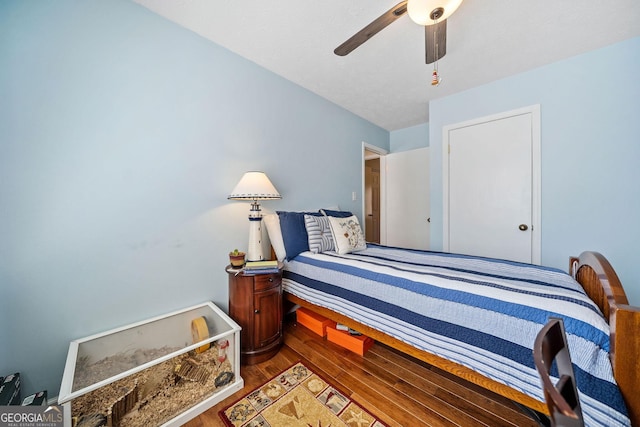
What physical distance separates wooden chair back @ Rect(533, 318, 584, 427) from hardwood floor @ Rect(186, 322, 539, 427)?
3.21 feet

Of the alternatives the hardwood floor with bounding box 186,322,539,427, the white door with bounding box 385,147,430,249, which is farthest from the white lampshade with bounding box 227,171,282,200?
the white door with bounding box 385,147,430,249

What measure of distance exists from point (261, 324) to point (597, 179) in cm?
300

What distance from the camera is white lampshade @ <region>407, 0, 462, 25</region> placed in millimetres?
1174

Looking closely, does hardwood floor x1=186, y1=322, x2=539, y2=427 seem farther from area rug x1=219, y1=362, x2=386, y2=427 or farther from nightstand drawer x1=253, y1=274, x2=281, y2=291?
nightstand drawer x1=253, y1=274, x2=281, y2=291

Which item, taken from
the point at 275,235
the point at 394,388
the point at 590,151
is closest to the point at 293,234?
the point at 275,235

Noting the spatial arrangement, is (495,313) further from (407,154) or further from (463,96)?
(407,154)

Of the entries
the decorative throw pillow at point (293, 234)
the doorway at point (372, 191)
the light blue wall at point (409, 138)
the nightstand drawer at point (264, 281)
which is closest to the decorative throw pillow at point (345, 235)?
the decorative throw pillow at point (293, 234)

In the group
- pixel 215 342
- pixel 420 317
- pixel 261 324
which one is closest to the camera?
pixel 420 317

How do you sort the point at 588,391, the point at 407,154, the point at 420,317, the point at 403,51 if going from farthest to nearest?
the point at 407,154, the point at 403,51, the point at 420,317, the point at 588,391

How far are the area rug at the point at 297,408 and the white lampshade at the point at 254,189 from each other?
126cm

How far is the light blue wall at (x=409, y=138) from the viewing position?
347cm

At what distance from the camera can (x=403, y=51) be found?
1.90 m

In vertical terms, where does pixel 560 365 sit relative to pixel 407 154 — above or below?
below

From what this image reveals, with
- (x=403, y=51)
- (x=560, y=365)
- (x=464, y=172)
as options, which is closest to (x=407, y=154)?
(x=464, y=172)
